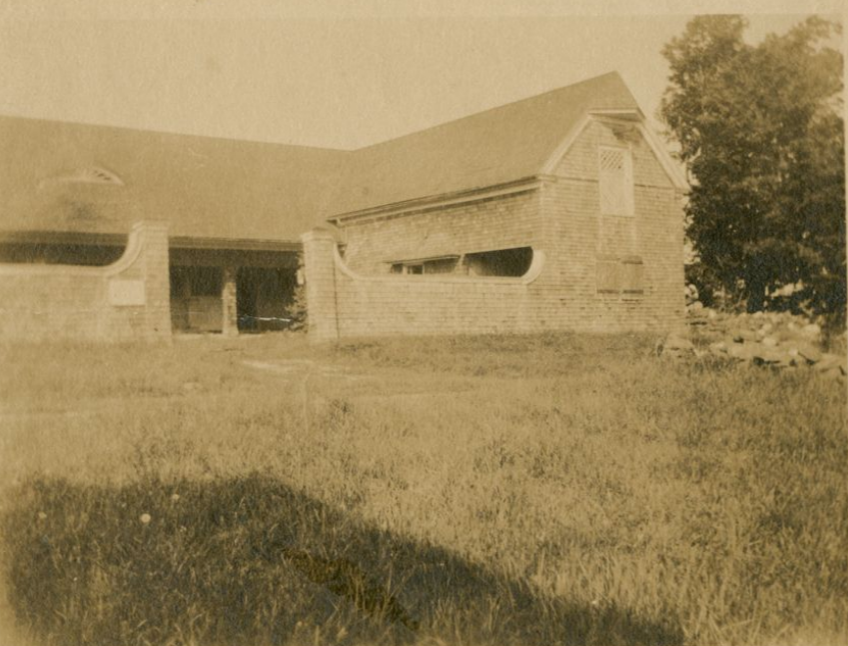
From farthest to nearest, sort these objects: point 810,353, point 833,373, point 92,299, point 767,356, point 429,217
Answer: point 429,217 → point 767,356 → point 810,353 → point 833,373 → point 92,299

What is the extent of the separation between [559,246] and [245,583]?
12.8 metres

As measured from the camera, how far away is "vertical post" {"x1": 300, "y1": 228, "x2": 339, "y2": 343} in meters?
10.1

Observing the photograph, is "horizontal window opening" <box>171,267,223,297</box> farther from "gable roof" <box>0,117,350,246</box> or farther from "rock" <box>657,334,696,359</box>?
"rock" <box>657,334,696,359</box>

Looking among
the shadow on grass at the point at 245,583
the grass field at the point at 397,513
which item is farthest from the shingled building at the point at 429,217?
the shadow on grass at the point at 245,583

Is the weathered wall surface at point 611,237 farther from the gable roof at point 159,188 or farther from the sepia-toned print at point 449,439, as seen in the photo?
the gable roof at point 159,188

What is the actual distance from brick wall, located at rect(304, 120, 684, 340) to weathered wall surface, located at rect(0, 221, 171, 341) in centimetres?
477

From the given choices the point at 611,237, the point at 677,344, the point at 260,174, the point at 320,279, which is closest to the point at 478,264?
the point at 611,237

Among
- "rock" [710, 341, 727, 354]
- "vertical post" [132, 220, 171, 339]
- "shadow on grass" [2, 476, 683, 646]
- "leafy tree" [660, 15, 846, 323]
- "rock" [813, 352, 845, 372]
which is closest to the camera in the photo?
"shadow on grass" [2, 476, 683, 646]

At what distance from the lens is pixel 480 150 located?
16453 mm

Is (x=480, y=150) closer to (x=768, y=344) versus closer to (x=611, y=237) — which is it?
(x=611, y=237)

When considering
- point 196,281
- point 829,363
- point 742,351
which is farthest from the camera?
point 196,281

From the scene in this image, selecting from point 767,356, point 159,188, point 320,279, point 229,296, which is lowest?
point 767,356

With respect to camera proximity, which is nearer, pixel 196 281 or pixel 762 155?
pixel 762 155

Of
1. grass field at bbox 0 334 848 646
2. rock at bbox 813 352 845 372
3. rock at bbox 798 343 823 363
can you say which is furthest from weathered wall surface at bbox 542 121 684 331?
grass field at bbox 0 334 848 646
